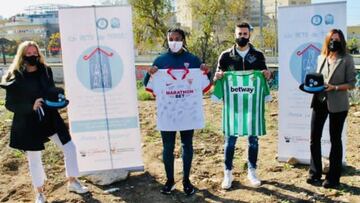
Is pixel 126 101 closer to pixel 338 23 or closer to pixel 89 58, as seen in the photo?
pixel 89 58

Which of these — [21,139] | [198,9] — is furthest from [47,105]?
[198,9]

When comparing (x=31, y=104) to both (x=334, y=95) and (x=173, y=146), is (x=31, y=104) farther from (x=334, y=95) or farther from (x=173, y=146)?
(x=334, y=95)

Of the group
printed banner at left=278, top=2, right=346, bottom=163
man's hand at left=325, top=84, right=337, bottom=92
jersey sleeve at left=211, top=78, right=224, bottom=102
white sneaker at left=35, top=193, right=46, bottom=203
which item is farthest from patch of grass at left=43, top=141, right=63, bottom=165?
man's hand at left=325, top=84, right=337, bottom=92

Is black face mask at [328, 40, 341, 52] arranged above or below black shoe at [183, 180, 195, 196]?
above

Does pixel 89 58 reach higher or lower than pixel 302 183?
higher

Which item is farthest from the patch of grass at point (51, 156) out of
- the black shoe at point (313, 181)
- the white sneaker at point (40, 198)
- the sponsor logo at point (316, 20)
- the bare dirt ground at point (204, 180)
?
the sponsor logo at point (316, 20)

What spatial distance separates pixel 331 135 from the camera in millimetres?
4898

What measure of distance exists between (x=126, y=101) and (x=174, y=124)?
38.5 inches

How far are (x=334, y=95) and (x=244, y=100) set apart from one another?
995 mm

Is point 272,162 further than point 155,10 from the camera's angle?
No

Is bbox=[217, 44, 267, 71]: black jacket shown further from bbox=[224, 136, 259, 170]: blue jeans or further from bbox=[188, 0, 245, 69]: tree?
bbox=[188, 0, 245, 69]: tree

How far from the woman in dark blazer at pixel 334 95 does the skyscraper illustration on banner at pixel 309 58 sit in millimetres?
678

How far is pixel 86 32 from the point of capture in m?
5.27

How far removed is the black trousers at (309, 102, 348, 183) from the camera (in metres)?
4.83
